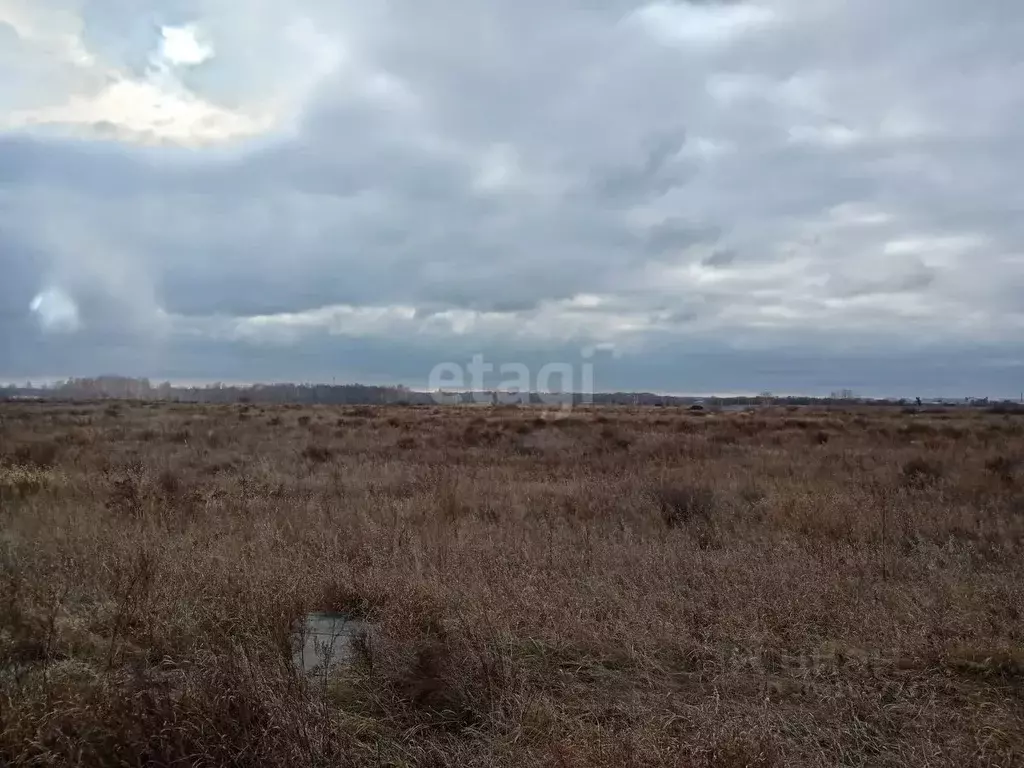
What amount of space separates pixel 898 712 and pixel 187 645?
4554 mm

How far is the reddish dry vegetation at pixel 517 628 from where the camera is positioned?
339 centimetres

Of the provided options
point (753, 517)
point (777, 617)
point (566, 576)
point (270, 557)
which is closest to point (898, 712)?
point (777, 617)

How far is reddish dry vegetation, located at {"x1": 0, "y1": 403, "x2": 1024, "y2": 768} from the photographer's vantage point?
3.39 metres

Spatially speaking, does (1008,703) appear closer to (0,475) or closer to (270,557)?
(270,557)

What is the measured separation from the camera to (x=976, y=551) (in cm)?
779

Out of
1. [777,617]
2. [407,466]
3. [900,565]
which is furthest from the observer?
[407,466]

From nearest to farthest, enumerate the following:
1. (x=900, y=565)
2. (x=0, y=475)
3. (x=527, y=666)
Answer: (x=527, y=666), (x=900, y=565), (x=0, y=475)

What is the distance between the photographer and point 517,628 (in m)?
4.99

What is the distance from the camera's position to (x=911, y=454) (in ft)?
63.5

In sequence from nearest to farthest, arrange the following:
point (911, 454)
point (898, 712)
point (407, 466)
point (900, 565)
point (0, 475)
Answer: point (898, 712) < point (900, 565) < point (0, 475) < point (407, 466) < point (911, 454)

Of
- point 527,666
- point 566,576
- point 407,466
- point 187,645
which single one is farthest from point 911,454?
point 187,645

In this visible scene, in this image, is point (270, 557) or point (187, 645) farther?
point (270, 557)

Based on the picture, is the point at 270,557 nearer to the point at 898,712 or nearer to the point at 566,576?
the point at 566,576

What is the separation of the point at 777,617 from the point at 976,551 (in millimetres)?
4163
